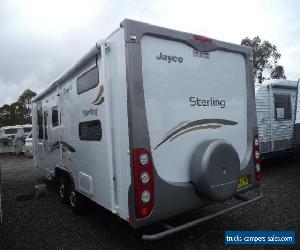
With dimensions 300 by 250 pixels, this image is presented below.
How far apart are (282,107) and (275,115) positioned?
507 millimetres

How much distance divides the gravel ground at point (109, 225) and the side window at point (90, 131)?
1323mm

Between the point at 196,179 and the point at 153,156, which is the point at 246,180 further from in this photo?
the point at 153,156

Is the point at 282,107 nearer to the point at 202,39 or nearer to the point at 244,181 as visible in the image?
the point at 244,181

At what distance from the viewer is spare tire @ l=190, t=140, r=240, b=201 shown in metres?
3.68

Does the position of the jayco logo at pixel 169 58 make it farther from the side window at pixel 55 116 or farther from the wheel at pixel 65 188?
the wheel at pixel 65 188

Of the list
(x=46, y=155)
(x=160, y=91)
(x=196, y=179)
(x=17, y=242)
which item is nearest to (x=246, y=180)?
(x=196, y=179)

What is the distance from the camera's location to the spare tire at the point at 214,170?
3682 mm

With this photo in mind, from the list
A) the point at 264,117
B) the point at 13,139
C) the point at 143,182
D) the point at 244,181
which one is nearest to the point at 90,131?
the point at 143,182

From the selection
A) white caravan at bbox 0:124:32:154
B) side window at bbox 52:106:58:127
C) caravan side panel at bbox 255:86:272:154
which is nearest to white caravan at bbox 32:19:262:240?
side window at bbox 52:106:58:127

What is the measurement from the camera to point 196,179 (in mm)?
3762

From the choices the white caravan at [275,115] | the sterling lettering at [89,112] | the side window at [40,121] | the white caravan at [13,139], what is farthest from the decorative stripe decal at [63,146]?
the white caravan at [13,139]

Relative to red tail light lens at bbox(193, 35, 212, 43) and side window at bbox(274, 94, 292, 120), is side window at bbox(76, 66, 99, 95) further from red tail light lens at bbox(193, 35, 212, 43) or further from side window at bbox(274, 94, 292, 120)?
side window at bbox(274, 94, 292, 120)

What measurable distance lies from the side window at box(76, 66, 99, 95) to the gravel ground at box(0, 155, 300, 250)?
6.73 feet

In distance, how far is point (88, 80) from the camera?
14.8 feet
